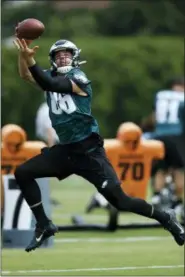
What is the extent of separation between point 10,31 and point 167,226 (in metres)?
25.2

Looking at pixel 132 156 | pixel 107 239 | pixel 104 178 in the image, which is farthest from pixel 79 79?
pixel 132 156

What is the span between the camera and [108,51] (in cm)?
2811

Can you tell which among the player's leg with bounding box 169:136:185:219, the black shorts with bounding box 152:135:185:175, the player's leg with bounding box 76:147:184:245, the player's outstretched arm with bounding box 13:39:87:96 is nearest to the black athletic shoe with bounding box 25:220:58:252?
the player's leg with bounding box 76:147:184:245

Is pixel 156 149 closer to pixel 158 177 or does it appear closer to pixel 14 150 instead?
pixel 158 177

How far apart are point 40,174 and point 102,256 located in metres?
2.04

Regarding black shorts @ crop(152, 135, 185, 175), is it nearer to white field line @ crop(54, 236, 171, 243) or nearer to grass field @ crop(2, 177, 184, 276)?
grass field @ crop(2, 177, 184, 276)

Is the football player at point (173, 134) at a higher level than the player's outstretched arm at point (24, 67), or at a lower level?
lower

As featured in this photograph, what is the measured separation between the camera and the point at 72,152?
1084 cm

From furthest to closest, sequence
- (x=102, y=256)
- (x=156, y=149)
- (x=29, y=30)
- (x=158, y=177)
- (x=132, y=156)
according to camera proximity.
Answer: (x=158, y=177) → (x=156, y=149) → (x=132, y=156) → (x=102, y=256) → (x=29, y=30)

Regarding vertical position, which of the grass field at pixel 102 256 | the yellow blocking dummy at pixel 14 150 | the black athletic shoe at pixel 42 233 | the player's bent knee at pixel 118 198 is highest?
the player's bent knee at pixel 118 198

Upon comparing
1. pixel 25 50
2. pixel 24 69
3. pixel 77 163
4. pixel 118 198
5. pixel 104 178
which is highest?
pixel 25 50

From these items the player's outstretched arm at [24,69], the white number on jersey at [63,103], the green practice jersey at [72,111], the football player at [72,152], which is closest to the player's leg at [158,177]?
the football player at [72,152]

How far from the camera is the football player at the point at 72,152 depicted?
1066 cm

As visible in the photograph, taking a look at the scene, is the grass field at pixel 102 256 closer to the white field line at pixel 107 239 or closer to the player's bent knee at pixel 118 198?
the white field line at pixel 107 239
